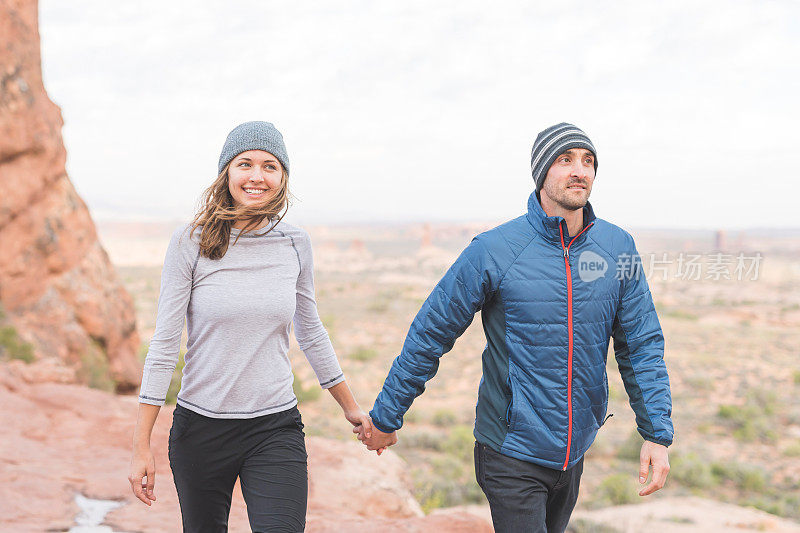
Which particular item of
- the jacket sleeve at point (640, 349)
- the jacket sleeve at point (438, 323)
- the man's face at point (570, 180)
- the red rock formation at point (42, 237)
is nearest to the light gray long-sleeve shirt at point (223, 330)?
the jacket sleeve at point (438, 323)

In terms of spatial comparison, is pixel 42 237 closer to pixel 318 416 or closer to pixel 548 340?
pixel 318 416

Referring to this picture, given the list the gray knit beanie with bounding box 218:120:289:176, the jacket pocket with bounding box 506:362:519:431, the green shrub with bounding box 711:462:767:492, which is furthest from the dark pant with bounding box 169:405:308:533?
the green shrub with bounding box 711:462:767:492

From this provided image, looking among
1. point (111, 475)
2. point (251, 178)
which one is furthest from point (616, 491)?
point (251, 178)

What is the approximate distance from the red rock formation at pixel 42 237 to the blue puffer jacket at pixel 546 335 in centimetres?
809

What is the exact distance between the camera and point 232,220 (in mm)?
2262

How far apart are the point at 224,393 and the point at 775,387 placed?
59.3ft

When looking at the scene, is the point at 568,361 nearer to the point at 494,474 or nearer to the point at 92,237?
the point at 494,474

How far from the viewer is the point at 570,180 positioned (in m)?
2.31

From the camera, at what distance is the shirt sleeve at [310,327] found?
94.9 inches

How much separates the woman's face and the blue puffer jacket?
748 millimetres

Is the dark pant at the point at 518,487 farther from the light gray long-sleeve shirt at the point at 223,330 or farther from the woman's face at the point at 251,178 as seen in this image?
the woman's face at the point at 251,178

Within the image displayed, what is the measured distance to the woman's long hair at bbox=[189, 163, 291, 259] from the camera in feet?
7.10

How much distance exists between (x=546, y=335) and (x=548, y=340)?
0.02 metres

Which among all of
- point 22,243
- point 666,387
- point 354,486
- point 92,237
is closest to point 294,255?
point 666,387
